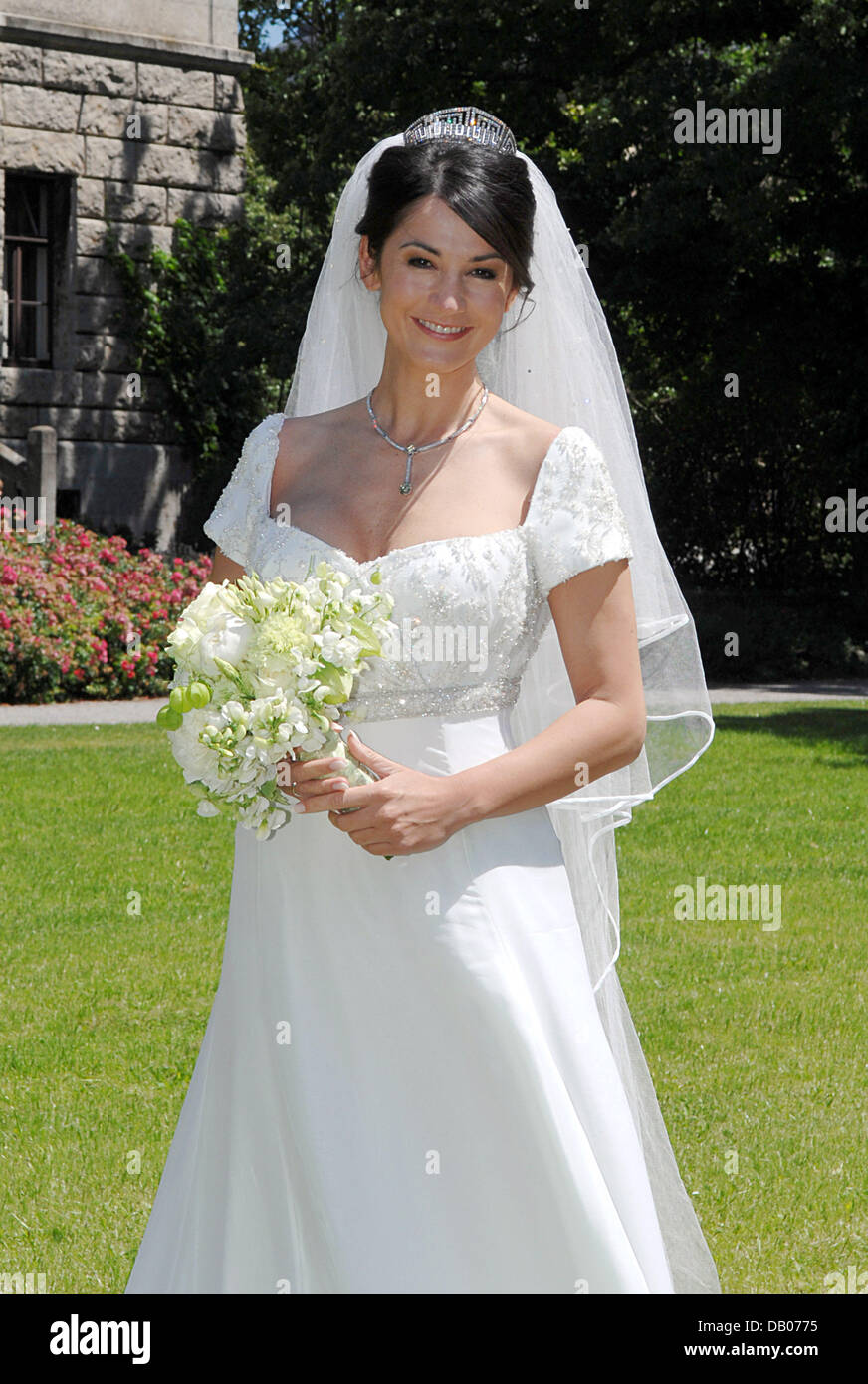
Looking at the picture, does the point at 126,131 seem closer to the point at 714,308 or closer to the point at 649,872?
the point at 714,308

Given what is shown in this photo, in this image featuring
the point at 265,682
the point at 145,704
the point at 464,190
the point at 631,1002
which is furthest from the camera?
the point at 145,704

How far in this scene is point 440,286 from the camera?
2955 mm

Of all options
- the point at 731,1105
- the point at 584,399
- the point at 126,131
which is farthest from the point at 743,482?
the point at 584,399

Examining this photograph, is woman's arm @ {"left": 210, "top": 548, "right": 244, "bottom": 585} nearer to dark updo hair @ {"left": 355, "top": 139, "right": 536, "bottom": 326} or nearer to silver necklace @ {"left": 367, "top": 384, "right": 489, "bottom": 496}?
silver necklace @ {"left": 367, "top": 384, "right": 489, "bottom": 496}

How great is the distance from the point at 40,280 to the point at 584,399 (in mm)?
15830

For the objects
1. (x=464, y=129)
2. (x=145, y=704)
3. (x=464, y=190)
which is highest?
(x=464, y=129)

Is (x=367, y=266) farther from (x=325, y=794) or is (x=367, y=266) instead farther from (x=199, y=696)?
(x=325, y=794)

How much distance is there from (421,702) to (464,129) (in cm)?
112

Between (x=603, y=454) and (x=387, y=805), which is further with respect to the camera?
(x=603, y=454)

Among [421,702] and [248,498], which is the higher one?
[248,498]

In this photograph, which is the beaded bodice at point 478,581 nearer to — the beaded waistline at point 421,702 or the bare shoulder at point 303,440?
the beaded waistline at point 421,702

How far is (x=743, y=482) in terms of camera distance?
21891 millimetres

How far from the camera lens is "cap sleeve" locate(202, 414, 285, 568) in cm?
A: 318

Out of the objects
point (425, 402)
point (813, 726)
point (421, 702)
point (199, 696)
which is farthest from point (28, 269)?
point (199, 696)
